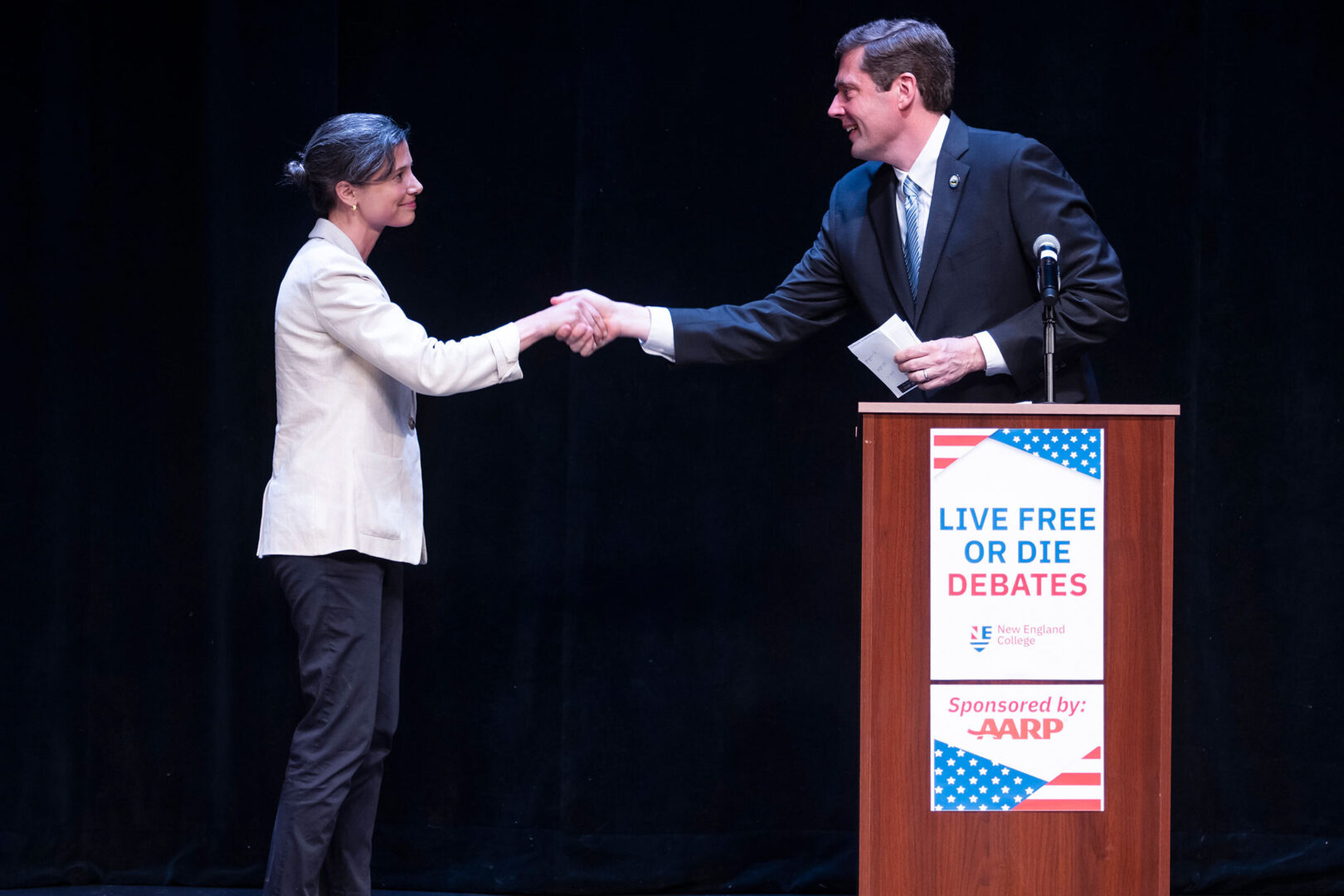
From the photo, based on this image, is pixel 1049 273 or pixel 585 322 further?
pixel 585 322

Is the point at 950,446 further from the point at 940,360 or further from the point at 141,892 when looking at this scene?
the point at 141,892

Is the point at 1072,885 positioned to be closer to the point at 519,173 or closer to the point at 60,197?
the point at 519,173

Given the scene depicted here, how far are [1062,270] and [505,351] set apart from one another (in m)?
1.08

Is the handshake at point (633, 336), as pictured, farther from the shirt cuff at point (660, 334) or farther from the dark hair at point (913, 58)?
the dark hair at point (913, 58)

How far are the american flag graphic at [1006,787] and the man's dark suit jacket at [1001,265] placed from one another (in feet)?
2.46

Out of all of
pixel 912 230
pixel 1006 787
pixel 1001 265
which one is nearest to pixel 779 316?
pixel 912 230

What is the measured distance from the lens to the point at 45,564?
3.03 metres

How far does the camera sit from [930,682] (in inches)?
73.0

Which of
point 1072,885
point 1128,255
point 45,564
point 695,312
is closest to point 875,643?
point 1072,885

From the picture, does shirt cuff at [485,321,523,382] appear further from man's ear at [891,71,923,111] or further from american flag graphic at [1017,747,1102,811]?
american flag graphic at [1017,747,1102,811]

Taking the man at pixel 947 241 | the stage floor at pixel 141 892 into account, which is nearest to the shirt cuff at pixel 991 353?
the man at pixel 947 241

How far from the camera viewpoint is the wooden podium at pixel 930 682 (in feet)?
6.05

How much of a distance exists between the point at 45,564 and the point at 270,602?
559 mm

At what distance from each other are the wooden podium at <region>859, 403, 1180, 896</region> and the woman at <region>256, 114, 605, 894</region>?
871mm
